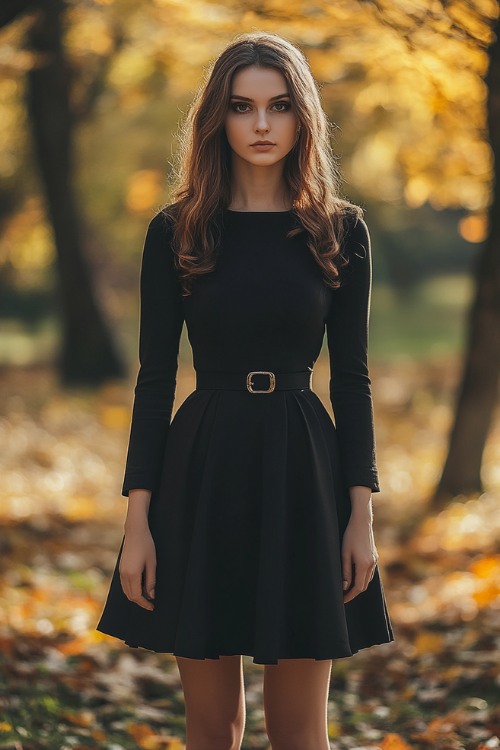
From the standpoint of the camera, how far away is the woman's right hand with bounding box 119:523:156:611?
2.87 metres

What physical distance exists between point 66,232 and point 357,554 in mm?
11848

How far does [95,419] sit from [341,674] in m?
7.60

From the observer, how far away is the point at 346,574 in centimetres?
290

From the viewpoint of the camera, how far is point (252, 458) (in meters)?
2.88

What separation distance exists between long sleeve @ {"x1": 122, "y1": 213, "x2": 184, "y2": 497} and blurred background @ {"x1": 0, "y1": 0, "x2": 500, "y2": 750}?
0.61m

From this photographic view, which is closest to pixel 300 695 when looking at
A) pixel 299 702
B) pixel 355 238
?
pixel 299 702

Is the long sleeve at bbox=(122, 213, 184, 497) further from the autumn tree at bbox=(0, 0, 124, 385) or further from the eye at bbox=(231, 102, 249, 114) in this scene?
the autumn tree at bbox=(0, 0, 124, 385)

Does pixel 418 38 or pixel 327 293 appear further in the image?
pixel 418 38

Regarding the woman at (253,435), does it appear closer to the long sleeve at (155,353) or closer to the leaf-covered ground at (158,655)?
the long sleeve at (155,353)

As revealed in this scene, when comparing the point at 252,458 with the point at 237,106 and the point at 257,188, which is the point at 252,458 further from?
the point at 237,106

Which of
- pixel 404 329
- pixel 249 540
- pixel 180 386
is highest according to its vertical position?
pixel 404 329

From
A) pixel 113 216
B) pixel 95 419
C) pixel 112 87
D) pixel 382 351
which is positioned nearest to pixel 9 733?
pixel 95 419

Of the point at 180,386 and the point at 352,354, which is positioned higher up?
the point at 180,386

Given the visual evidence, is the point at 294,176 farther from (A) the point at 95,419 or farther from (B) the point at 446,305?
(B) the point at 446,305
